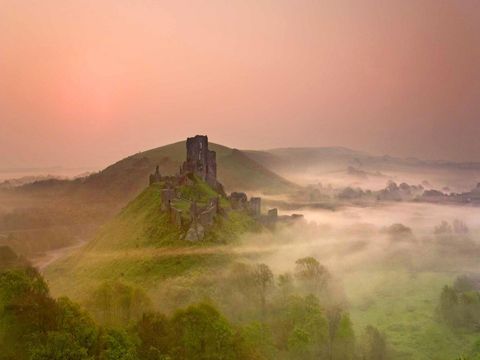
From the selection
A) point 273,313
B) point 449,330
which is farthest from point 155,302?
point 449,330

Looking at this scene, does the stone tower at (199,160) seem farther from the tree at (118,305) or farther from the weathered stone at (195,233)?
the tree at (118,305)

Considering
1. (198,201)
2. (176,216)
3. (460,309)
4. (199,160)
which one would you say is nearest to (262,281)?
(176,216)

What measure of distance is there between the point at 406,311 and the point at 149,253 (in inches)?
2454

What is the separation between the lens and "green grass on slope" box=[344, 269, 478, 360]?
292 ft

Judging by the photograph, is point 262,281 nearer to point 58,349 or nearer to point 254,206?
point 58,349

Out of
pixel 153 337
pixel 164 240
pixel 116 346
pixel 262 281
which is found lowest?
pixel 153 337

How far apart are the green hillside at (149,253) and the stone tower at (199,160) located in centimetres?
1313

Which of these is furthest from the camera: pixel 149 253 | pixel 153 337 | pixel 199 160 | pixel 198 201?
pixel 199 160

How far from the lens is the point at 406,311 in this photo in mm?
108062

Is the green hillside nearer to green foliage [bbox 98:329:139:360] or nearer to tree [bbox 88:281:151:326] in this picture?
tree [bbox 88:281:151:326]

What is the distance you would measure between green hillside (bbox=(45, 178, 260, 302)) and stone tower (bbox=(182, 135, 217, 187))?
13.1 meters

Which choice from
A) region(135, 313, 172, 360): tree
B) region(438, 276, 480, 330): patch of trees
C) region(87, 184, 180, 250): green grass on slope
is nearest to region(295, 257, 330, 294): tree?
region(87, 184, 180, 250): green grass on slope

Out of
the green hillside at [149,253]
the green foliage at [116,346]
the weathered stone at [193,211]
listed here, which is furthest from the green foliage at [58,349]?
the weathered stone at [193,211]

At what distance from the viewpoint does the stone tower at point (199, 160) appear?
14338cm
